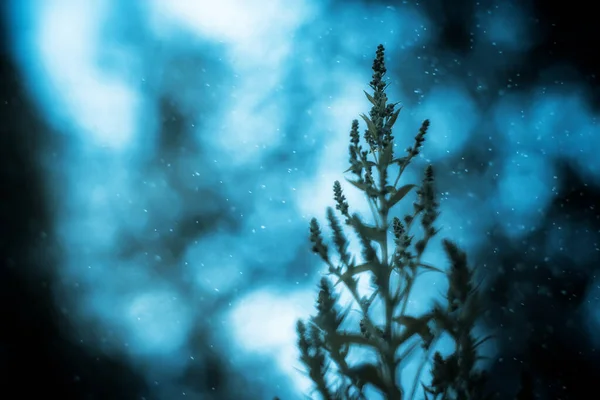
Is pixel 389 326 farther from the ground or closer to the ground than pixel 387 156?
closer to the ground

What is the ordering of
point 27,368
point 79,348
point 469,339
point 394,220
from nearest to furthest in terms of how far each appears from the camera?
point 469,339 → point 394,220 → point 27,368 → point 79,348

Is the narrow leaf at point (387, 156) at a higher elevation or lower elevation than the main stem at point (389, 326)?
higher

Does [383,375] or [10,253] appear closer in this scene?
[383,375]

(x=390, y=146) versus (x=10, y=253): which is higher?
(x=10, y=253)

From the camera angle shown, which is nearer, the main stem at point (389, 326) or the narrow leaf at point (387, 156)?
the main stem at point (389, 326)

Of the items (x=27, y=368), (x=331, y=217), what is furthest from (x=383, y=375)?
(x=27, y=368)

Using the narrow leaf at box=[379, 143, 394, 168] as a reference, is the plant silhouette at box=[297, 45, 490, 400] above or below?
below

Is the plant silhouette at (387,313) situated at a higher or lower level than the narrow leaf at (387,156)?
lower

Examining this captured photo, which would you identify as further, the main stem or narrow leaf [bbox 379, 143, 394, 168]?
narrow leaf [bbox 379, 143, 394, 168]

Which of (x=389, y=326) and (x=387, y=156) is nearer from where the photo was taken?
(x=389, y=326)

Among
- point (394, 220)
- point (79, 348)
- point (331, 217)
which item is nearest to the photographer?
point (331, 217)

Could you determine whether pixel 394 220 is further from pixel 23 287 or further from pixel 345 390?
pixel 23 287
